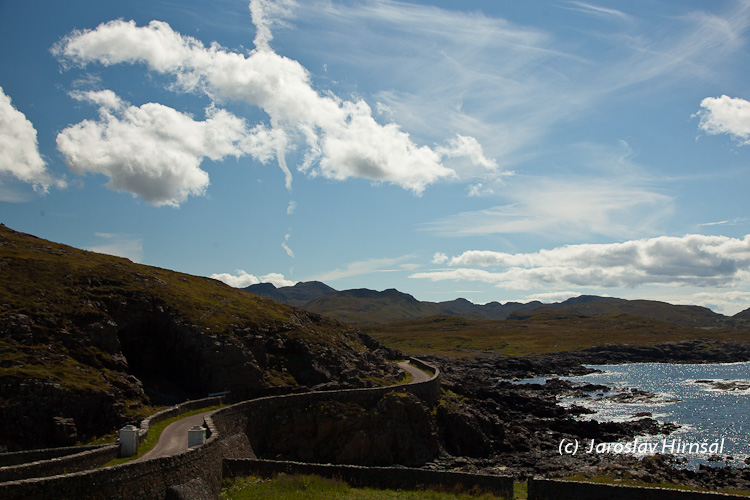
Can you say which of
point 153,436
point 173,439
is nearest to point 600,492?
point 173,439

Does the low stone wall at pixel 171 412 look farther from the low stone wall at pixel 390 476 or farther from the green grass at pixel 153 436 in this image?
the low stone wall at pixel 390 476

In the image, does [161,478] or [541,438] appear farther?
[541,438]

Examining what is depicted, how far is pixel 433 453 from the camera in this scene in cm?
4938

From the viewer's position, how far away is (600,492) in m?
24.9

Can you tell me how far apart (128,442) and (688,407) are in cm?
8513

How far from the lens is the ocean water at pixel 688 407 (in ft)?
180

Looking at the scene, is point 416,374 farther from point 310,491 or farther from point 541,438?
point 310,491

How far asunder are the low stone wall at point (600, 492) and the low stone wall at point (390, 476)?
1.62m

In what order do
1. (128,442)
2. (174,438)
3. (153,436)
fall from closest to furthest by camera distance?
(128,442)
(174,438)
(153,436)

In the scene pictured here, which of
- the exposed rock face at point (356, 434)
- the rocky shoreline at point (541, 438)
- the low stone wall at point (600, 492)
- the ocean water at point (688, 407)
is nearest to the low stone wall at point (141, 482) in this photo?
the low stone wall at point (600, 492)

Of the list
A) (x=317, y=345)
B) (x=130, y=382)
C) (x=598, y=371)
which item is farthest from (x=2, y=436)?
(x=598, y=371)

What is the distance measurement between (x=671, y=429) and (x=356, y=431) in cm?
4383

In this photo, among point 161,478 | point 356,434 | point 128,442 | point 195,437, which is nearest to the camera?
point 161,478

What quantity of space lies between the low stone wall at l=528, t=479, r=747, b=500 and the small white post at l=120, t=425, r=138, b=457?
20.3 m
